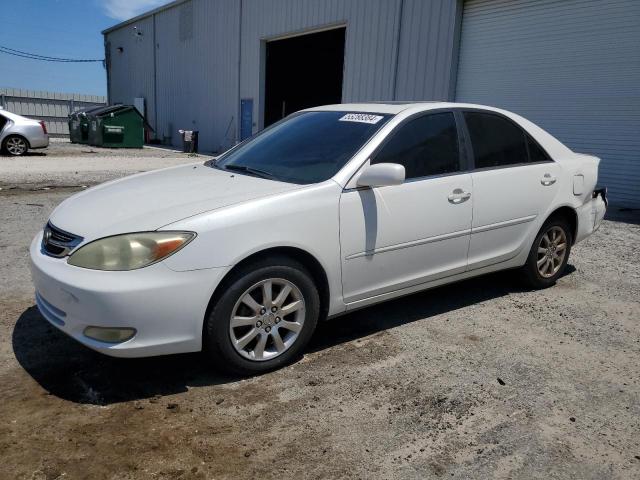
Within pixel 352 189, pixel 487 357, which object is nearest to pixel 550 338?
pixel 487 357

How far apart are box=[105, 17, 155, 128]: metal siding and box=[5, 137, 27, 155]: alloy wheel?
13.9m

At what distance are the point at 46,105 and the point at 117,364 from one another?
33044mm

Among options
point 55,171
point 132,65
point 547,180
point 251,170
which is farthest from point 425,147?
point 132,65

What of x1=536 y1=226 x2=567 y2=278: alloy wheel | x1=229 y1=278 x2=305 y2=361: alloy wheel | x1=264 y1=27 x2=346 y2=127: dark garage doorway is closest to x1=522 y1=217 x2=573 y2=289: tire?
x1=536 y1=226 x2=567 y2=278: alloy wheel

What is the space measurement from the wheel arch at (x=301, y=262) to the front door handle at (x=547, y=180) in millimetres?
2250

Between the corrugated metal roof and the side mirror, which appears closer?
the side mirror

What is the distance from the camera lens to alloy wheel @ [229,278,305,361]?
115 inches

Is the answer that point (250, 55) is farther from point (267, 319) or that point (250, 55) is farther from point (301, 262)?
point (267, 319)

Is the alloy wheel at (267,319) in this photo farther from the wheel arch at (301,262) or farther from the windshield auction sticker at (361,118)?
→ the windshield auction sticker at (361,118)

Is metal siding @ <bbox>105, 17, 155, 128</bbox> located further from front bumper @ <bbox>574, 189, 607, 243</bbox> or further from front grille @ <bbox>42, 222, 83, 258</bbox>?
front grille @ <bbox>42, 222, 83, 258</bbox>

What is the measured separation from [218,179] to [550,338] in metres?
2.56

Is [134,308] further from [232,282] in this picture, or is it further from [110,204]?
[110,204]

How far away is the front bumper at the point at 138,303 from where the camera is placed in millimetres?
2596

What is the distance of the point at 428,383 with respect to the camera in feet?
10.0
